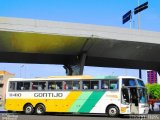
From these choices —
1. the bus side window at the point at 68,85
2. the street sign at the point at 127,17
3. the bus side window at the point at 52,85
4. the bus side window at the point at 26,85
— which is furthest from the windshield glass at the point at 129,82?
the street sign at the point at 127,17

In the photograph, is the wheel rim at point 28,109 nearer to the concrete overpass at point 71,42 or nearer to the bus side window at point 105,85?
the bus side window at point 105,85

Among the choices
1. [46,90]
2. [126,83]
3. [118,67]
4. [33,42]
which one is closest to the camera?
[126,83]

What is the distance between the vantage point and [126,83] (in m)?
22.5

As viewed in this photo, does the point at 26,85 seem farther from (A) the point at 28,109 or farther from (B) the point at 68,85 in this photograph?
(B) the point at 68,85

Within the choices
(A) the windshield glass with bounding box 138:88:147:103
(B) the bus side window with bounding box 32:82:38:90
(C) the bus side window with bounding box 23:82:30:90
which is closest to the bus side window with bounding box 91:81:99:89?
(A) the windshield glass with bounding box 138:88:147:103

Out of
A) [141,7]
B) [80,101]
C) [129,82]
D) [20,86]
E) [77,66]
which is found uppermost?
[141,7]

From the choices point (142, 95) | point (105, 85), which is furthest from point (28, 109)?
point (142, 95)

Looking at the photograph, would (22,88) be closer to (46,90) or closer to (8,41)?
(46,90)

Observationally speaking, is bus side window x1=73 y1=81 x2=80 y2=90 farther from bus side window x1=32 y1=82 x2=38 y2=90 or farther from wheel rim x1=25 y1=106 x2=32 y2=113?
wheel rim x1=25 y1=106 x2=32 y2=113

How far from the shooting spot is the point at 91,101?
2312 centimetres

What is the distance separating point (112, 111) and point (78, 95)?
8.57ft

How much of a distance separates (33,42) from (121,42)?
26.8 ft

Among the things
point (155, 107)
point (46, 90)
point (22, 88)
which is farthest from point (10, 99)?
point (155, 107)

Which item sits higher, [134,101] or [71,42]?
[71,42]
